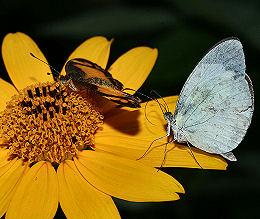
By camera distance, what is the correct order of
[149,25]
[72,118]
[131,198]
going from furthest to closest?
[149,25] → [72,118] → [131,198]

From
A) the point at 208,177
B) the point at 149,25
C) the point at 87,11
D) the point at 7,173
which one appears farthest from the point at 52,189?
the point at 87,11

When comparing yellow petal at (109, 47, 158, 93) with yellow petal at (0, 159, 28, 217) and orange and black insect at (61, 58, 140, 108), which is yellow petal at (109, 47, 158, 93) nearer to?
orange and black insect at (61, 58, 140, 108)

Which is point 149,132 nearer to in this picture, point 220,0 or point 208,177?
point 208,177

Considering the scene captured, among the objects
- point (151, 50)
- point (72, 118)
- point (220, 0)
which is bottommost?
point (72, 118)

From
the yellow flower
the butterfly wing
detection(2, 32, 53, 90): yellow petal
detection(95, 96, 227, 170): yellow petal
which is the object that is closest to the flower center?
the yellow flower

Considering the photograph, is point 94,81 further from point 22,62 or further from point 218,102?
point 22,62

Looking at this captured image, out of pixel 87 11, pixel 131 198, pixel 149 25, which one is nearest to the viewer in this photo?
pixel 131 198

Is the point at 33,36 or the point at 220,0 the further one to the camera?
the point at 33,36
